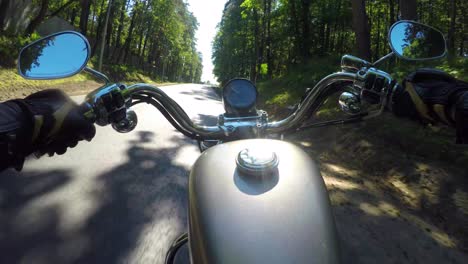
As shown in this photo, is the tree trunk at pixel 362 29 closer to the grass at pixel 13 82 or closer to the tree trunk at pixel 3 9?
the grass at pixel 13 82

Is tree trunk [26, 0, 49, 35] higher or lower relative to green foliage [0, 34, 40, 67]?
higher

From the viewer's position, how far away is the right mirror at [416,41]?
4.34 feet

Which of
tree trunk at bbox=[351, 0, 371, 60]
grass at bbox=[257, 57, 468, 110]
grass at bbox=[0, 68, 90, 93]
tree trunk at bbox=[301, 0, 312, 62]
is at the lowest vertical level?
grass at bbox=[0, 68, 90, 93]

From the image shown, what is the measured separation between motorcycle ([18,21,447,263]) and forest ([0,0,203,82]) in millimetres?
13738

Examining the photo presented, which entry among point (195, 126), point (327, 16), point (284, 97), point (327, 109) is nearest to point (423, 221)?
point (195, 126)

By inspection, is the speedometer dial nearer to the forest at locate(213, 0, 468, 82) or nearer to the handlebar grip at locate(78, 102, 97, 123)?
the handlebar grip at locate(78, 102, 97, 123)

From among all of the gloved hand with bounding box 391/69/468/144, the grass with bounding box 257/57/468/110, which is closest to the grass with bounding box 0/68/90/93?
the grass with bounding box 257/57/468/110

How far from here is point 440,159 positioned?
4.18 m

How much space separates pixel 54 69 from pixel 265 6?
24.4 metres

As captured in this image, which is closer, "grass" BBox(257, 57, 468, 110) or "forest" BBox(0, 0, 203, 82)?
"grass" BBox(257, 57, 468, 110)

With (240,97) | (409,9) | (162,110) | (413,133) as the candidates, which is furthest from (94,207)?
(409,9)

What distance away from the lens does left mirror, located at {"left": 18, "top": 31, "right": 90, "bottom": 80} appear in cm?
126

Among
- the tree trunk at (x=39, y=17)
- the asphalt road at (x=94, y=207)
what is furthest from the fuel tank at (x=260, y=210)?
the tree trunk at (x=39, y=17)

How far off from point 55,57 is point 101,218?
5.64 ft
